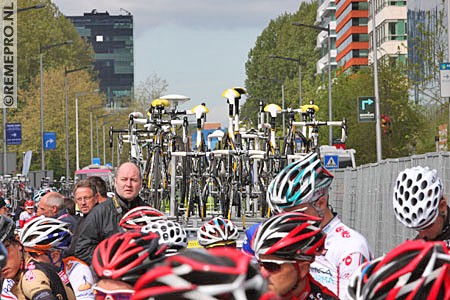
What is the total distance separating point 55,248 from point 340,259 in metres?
2.26

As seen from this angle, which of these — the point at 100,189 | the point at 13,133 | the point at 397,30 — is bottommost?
the point at 100,189

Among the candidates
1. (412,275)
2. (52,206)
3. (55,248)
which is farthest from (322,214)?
(52,206)

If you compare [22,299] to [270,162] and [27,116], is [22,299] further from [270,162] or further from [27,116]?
[27,116]

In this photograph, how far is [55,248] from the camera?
7.32m

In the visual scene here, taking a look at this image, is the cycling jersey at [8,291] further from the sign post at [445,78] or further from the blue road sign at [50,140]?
the blue road sign at [50,140]

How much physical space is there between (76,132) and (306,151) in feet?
249

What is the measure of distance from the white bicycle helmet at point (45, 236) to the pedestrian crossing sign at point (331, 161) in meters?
30.9

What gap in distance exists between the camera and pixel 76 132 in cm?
9881

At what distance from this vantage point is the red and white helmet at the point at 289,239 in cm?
418

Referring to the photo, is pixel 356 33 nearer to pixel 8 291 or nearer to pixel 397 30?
pixel 397 30

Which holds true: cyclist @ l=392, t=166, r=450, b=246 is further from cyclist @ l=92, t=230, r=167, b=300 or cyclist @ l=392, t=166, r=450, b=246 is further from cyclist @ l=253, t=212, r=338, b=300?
cyclist @ l=92, t=230, r=167, b=300

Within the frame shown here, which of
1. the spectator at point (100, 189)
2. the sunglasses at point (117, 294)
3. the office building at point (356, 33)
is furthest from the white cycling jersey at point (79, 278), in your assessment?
the office building at point (356, 33)

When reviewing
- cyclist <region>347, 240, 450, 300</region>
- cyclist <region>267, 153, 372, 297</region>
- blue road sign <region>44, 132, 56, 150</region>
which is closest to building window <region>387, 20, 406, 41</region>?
blue road sign <region>44, 132, 56, 150</region>

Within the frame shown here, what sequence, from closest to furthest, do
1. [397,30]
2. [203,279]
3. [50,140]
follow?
1. [203,279]
2. [50,140]
3. [397,30]
